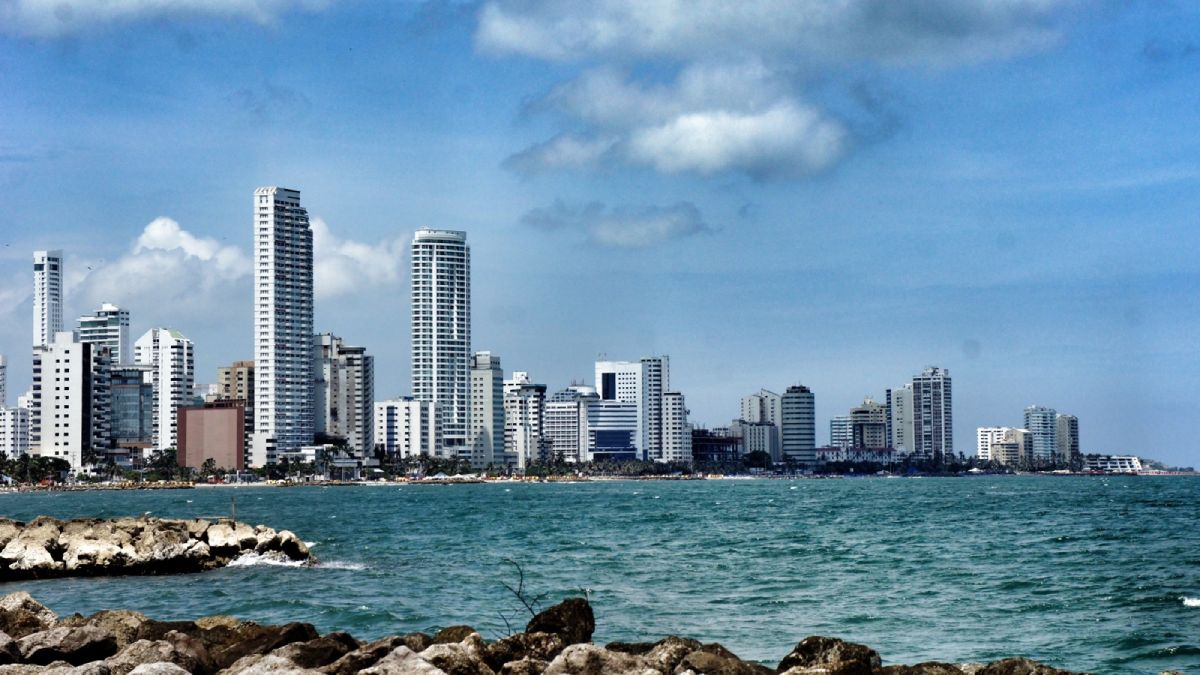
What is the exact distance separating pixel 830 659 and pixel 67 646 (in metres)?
9.71

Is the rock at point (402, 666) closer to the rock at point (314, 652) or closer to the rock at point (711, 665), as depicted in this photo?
the rock at point (314, 652)

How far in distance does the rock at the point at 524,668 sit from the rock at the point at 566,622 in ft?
7.07

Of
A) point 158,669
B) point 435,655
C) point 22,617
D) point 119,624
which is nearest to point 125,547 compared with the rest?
point 22,617

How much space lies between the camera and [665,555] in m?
45.0

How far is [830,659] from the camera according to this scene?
1501 cm

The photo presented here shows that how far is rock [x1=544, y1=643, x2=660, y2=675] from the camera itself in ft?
46.9

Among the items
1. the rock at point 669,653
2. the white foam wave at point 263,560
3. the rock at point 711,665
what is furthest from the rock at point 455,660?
the white foam wave at point 263,560

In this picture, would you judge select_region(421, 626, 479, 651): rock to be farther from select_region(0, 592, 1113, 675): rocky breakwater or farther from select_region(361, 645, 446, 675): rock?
select_region(361, 645, 446, 675): rock

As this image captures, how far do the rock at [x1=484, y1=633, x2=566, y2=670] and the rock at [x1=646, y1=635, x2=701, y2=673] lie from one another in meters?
1.16

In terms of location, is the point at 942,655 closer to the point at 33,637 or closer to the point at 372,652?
the point at 372,652

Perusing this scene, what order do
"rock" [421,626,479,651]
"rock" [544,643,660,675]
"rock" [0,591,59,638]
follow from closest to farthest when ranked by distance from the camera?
"rock" [544,643,660,675], "rock" [421,626,479,651], "rock" [0,591,59,638]

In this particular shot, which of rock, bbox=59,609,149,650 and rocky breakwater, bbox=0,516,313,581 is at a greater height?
rock, bbox=59,609,149,650

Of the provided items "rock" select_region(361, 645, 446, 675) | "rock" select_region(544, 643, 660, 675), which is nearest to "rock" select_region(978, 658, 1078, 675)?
"rock" select_region(544, 643, 660, 675)

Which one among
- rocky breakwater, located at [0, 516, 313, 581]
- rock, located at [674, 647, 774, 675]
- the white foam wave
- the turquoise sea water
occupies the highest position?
rock, located at [674, 647, 774, 675]
